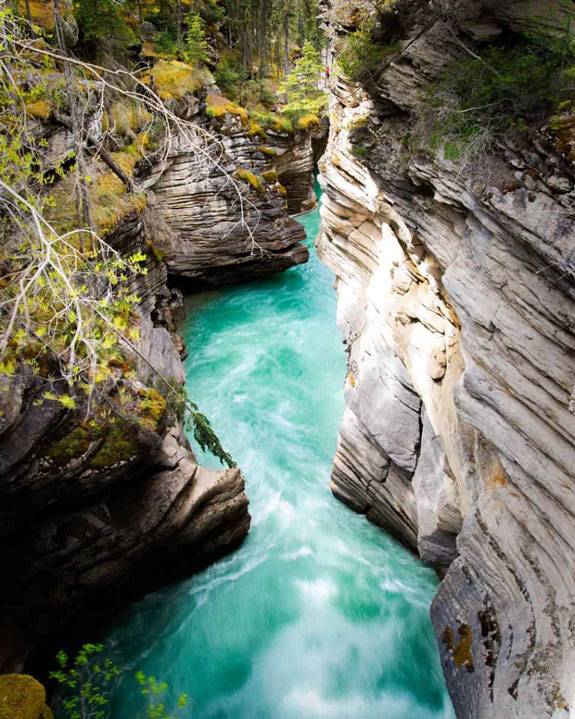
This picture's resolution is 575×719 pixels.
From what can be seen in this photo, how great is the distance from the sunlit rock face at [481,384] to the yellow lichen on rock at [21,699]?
4348 millimetres

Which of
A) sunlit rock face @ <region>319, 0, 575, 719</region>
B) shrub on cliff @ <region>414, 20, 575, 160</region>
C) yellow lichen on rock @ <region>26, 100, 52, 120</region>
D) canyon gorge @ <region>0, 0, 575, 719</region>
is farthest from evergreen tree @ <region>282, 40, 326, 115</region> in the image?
shrub on cliff @ <region>414, 20, 575, 160</region>

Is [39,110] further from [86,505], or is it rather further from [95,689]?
[95,689]

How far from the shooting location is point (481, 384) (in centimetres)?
529

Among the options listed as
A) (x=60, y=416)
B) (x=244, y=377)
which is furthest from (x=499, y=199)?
(x=244, y=377)

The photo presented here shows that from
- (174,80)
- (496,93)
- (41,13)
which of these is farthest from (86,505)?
(41,13)

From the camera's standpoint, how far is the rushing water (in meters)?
7.29

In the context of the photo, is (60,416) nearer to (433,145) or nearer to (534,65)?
(433,145)

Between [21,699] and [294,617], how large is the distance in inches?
186

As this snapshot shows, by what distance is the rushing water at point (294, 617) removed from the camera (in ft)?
23.9

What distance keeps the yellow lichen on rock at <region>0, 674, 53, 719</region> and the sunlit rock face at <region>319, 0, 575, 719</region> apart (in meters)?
4.35

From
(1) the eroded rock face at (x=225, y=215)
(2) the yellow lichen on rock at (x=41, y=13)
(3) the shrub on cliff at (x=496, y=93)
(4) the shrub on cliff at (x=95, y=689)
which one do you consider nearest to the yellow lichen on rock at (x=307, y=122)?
(1) the eroded rock face at (x=225, y=215)

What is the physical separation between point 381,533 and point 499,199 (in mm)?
7037

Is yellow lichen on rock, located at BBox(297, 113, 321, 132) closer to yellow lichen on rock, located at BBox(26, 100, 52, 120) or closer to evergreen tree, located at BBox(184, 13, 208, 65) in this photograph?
evergreen tree, located at BBox(184, 13, 208, 65)

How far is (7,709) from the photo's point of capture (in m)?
4.46
